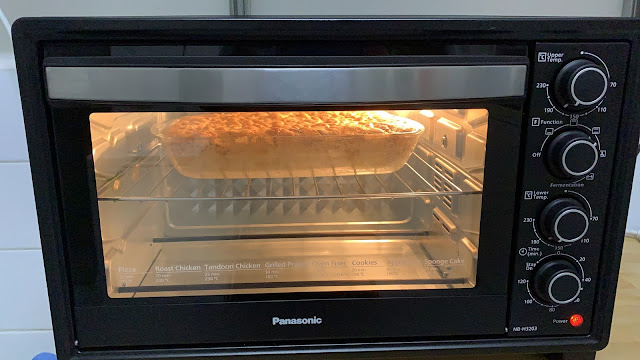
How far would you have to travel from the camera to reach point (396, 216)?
2.33ft

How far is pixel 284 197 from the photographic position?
0.63 m

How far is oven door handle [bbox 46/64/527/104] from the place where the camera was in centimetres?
53

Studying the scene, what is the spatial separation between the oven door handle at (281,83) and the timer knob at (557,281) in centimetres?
22

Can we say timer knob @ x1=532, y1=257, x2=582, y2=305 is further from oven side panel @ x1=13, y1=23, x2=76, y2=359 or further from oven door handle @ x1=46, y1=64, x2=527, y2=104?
oven side panel @ x1=13, y1=23, x2=76, y2=359

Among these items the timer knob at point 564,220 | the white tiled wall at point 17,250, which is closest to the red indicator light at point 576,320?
the timer knob at point 564,220

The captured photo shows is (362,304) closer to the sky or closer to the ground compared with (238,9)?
closer to the ground

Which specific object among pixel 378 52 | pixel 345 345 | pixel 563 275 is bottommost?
pixel 345 345

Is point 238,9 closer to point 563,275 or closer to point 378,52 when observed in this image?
point 378,52

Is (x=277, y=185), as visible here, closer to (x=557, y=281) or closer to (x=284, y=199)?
(x=284, y=199)

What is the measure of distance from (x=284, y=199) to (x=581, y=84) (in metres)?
0.37

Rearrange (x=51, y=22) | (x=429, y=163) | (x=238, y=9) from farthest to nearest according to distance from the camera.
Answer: (x=238, y=9)
(x=429, y=163)
(x=51, y=22)

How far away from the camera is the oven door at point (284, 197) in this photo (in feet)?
1.78

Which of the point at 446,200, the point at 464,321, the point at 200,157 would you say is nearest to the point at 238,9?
the point at 200,157

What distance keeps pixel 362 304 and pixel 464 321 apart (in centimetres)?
13
